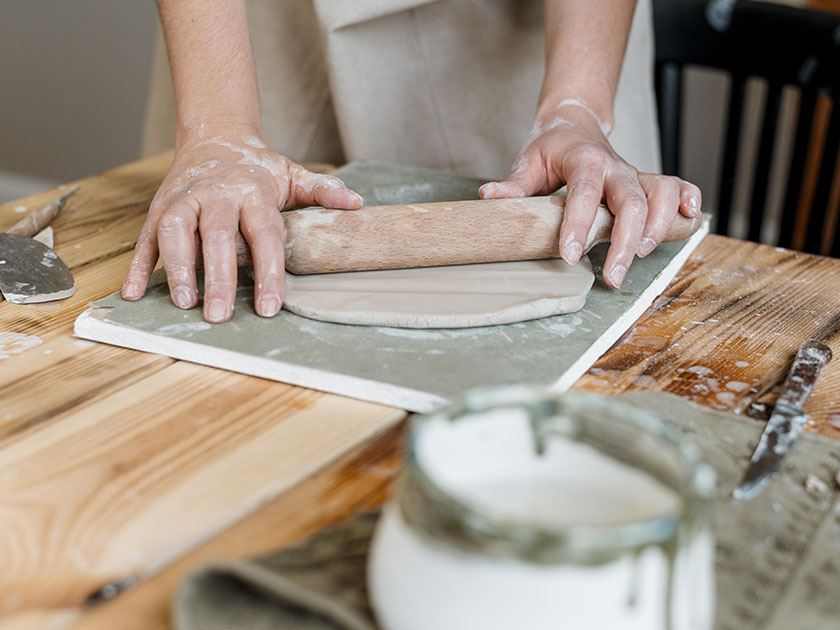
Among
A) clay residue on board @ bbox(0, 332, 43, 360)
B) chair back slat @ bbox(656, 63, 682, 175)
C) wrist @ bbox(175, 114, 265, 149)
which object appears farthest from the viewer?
chair back slat @ bbox(656, 63, 682, 175)

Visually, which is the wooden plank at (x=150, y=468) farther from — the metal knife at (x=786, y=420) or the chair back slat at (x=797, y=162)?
the chair back slat at (x=797, y=162)

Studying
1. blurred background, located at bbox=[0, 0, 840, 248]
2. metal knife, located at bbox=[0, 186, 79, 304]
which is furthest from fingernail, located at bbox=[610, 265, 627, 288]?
blurred background, located at bbox=[0, 0, 840, 248]

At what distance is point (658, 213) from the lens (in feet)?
3.25

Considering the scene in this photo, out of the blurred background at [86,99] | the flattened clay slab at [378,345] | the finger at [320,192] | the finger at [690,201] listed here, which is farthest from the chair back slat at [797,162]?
the blurred background at [86,99]

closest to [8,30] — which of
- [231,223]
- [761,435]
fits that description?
[231,223]

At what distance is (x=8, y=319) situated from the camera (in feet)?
3.04

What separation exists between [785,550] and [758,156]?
119 cm

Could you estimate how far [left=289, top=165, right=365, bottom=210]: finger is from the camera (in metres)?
0.98

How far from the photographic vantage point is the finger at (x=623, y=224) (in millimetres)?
Answer: 946

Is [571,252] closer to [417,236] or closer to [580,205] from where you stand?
[580,205]

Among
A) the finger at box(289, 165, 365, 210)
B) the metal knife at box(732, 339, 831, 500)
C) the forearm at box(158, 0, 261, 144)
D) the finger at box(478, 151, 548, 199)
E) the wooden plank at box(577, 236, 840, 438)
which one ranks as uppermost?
the forearm at box(158, 0, 261, 144)

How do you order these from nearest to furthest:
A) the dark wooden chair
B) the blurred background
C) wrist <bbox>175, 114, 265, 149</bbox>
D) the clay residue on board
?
the clay residue on board, wrist <bbox>175, 114, 265, 149</bbox>, the dark wooden chair, the blurred background

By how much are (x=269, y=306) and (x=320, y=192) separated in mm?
185

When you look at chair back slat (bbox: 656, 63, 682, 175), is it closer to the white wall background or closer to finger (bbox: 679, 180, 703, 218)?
finger (bbox: 679, 180, 703, 218)
